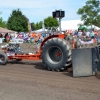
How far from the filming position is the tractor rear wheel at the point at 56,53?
8070 mm

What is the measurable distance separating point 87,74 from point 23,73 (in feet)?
7.30

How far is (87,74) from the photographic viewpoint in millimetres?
7387

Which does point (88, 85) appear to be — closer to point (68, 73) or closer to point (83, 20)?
point (68, 73)

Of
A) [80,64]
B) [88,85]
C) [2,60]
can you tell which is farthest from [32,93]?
[2,60]

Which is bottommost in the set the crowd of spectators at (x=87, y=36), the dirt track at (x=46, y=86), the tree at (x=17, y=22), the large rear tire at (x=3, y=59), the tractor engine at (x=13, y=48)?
the dirt track at (x=46, y=86)

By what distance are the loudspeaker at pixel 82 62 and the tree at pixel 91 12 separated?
39265 mm

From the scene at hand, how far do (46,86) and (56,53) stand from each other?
7.09 feet

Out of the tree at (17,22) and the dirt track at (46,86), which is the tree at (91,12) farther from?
the dirt track at (46,86)

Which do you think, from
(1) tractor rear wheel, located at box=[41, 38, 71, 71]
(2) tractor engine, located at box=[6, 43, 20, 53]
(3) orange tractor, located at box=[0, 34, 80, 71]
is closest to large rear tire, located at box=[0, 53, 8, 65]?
(2) tractor engine, located at box=[6, 43, 20, 53]

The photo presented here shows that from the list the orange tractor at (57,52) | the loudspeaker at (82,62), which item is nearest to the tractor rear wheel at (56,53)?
the orange tractor at (57,52)

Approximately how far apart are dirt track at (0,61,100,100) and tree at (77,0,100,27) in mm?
39123

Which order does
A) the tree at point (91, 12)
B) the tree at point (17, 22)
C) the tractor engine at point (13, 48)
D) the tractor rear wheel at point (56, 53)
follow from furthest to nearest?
1. the tree at point (17, 22)
2. the tree at point (91, 12)
3. the tractor engine at point (13, 48)
4. the tractor rear wheel at point (56, 53)

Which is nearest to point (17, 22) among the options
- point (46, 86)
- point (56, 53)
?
point (56, 53)

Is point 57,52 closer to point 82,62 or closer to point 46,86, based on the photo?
point 82,62
